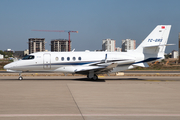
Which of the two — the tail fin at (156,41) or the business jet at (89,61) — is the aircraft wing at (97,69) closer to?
the business jet at (89,61)

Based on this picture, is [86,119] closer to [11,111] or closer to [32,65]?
[11,111]

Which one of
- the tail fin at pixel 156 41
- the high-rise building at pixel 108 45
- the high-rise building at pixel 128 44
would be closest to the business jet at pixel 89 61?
the tail fin at pixel 156 41

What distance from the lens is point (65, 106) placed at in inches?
428

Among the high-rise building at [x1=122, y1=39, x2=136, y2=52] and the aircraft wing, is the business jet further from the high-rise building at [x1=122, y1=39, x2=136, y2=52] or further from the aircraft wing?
the high-rise building at [x1=122, y1=39, x2=136, y2=52]

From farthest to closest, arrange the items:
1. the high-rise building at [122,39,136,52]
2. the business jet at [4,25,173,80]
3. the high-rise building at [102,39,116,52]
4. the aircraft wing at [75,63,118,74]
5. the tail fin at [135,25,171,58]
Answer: the high-rise building at [122,39,136,52] < the high-rise building at [102,39,116,52] < the tail fin at [135,25,171,58] < the business jet at [4,25,173,80] < the aircraft wing at [75,63,118,74]

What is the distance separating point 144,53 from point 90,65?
5908 mm

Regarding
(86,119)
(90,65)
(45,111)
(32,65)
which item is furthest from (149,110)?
(32,65)

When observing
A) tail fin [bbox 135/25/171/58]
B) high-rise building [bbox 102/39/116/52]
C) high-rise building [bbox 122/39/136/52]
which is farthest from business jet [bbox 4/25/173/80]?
high-rise building [bbox 122/39/136/52]

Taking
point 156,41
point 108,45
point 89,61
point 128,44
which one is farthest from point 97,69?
point 128,44

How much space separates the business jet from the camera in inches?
976

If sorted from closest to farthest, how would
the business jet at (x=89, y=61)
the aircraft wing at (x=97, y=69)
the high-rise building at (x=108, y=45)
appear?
1. the aircraft wing at (x=97, y=69)
2. the business jet at (x=89, y=61)
3. the high-rise building at (x=108, y=45)

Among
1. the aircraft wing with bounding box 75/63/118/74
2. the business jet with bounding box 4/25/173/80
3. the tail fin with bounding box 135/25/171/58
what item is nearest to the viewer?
the aircraft wing with bounding box 75/63/118/74

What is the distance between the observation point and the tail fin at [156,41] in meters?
26.0

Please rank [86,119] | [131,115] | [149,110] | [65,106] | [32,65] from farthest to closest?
1. [32,65]
2. [65,106]
3. [149,110]
4. [131,115]
5. [86,119]
